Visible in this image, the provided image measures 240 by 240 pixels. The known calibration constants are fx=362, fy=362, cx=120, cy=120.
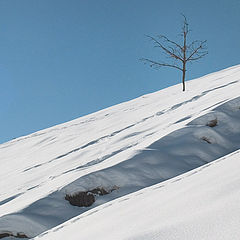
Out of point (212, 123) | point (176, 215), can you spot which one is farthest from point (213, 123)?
point (176, 215)

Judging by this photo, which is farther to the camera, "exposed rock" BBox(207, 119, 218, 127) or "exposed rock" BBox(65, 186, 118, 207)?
"exposed rock" BBox(207, 119, 218, 127)

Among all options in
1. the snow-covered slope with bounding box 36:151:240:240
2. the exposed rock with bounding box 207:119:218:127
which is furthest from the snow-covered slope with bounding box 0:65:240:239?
the snow-covered slope with bounding box 36:151:240:240

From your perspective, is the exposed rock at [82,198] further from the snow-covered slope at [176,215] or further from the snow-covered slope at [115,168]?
the snow-covered slope at [176,215]

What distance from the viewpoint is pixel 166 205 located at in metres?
2.51

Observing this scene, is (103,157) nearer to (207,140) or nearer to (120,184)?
(120,184)

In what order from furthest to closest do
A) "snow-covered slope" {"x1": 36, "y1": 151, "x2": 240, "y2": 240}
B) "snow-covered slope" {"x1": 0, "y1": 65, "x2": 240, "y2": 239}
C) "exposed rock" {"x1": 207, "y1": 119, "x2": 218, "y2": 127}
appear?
1. "exposed rock" {"x1": 207, "y1": 119, "x2": 218, "y2": 127}
2. "snow-covered slope" {"x1": 0, "y1": 65, "x2": 240, "y2": 239}
3. "snow-covered slope" {"x1": 36, "y1": 151, "x2": 240, "y2": 240}

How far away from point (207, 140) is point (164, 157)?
979 millimetres

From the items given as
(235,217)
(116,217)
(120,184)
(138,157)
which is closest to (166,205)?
(116,217)

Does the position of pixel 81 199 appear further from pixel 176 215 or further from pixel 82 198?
pixel 176 215

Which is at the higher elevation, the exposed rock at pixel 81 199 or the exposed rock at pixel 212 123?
the exposed rock at pixel 212 123

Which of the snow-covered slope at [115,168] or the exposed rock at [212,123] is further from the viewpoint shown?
the exposed rock at [212,123]

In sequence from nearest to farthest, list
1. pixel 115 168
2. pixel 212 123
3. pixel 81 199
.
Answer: pixel 81 199 → pixel 115 168 → pixel 212 123

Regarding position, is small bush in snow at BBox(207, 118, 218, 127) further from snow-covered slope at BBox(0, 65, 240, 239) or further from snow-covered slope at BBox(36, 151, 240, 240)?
snow-covered slope at BBox(36, 151, 240, 240)

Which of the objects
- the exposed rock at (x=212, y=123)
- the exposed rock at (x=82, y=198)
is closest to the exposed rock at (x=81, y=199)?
the exposed rock at (x=82, y=198)
